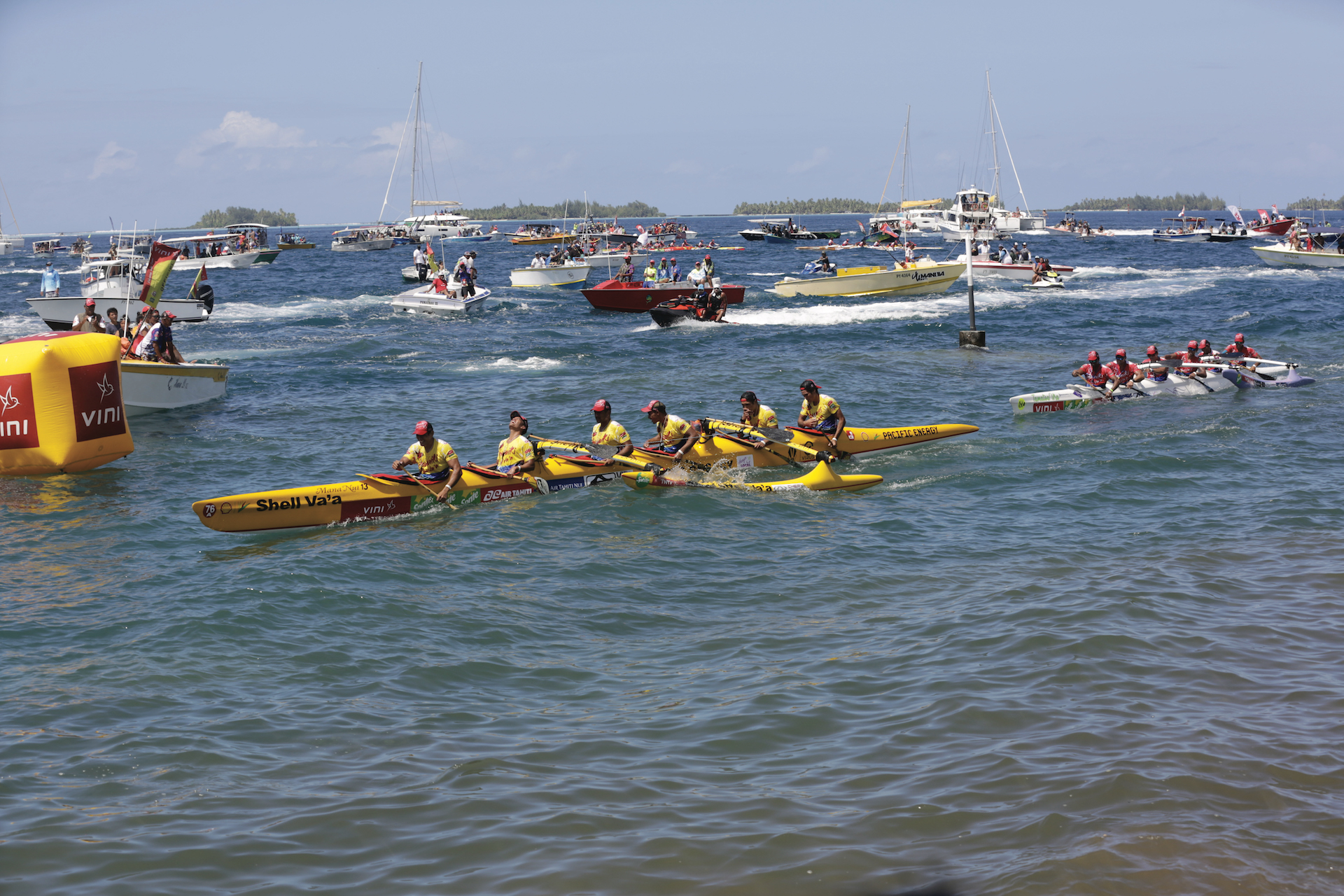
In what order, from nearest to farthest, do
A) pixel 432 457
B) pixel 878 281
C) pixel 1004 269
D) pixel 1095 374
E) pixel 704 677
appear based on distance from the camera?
1. pixel 704 677
2. pixel 432 457
3. pixel 1095 374
4. pixel 878 281
5. pixel 1004 269

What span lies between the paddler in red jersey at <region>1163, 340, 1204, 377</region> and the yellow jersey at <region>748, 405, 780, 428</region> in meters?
12.1

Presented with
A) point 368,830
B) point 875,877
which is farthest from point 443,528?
point 875,877

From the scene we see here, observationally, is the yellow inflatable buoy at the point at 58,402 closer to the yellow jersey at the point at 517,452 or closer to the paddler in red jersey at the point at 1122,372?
the yellow jersey at the point at 517,452

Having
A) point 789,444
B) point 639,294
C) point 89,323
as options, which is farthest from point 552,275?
point 789,444

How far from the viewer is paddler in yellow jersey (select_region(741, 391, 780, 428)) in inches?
711

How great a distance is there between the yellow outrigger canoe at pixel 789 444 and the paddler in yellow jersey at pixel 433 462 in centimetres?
317

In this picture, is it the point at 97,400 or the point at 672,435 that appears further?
the point at 97,400

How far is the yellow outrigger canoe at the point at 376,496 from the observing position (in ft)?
47.2

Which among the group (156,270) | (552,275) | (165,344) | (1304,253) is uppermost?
(552,275)

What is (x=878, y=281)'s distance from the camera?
146 ft

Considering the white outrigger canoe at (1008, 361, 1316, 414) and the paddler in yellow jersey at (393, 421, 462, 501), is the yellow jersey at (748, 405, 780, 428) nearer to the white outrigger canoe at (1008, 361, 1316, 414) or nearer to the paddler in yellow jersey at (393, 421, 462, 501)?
the paddler in yellow jersey at (393, 421, 462, 501)

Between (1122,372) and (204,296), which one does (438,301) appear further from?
(1122,372)

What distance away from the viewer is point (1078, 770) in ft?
25.8

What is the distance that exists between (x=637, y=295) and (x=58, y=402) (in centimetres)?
2640
